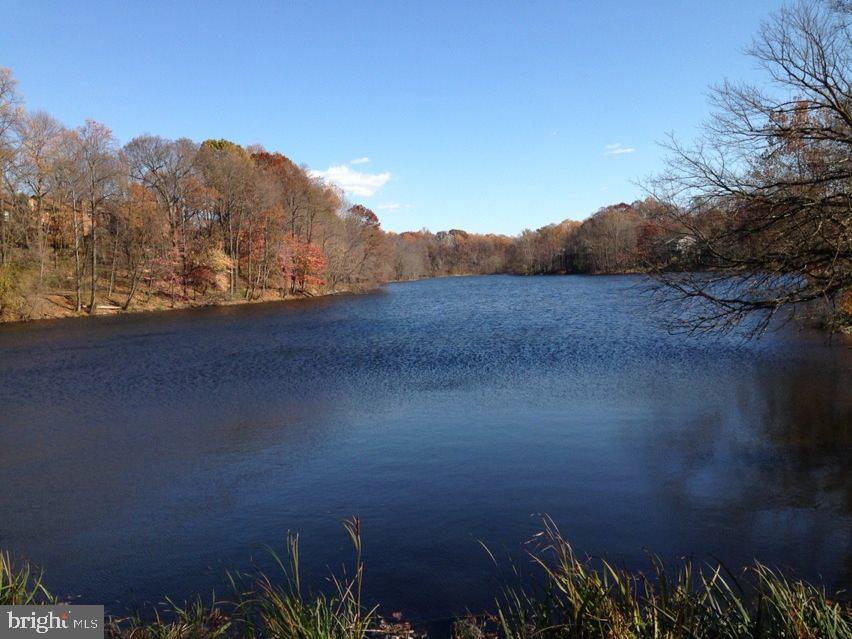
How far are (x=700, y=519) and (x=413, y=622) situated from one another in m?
4.19

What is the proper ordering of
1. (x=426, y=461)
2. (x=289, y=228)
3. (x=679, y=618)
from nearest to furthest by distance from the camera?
(x=679, y=618)
(x=426, y=461)
(x=289, y=228)

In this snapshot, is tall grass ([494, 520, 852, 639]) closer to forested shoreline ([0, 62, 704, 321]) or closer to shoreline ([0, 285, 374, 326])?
forested shoreline ([0, 62, 704, 321])

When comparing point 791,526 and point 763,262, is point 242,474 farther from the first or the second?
point 763,262

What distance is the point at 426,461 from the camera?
9.66m

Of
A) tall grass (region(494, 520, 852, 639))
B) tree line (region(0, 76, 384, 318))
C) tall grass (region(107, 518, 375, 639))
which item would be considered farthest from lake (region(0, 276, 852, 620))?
tree line (region(0, 76, 384, 318))

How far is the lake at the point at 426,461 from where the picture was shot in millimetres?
6527

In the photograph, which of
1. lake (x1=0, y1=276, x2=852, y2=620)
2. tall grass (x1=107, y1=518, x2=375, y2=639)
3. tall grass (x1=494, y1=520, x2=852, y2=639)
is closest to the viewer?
tall grass (x1=494, y1=520, x2=852, y2=639)

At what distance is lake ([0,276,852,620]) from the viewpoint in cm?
653

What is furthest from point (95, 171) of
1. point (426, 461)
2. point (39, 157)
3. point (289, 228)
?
point (426, 461)

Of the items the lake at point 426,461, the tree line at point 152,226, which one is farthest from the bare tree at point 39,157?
the lake at point 426,461

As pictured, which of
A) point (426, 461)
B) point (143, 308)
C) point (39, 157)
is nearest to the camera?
point (426, 461)

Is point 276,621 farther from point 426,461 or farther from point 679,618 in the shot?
point 426,461

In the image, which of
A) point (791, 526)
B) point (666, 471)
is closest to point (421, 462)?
point (666, 471)

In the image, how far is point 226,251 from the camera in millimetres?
48750
